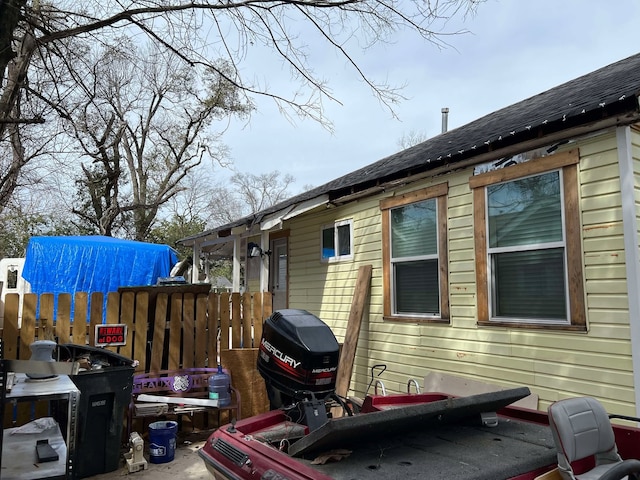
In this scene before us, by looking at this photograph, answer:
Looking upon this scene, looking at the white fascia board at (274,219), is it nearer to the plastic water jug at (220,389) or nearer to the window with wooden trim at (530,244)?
the plastic water jug at (220,389)

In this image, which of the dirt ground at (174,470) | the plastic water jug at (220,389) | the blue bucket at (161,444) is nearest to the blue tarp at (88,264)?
the plastic water jug at (220,389)

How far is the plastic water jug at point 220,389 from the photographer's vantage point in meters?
5.14

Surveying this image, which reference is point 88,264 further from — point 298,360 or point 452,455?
point 452,455

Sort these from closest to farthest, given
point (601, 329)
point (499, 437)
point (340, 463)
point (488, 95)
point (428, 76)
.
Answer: point (340, 463) → point (499, 437) → point (601, 329) → point (428, 76) → point (488, 95)

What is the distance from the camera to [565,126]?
4160 mm

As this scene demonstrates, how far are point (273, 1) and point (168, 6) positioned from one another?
110 centimetres

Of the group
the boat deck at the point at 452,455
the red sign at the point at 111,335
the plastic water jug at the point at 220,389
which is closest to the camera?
the boat deck at the point at 452,455

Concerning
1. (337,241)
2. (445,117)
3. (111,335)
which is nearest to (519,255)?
(337,241)

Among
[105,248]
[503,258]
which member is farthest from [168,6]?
[105,248]

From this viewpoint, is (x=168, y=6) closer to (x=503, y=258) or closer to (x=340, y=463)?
(x=503, y=258)

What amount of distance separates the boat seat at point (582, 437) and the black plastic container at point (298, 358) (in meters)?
1.65

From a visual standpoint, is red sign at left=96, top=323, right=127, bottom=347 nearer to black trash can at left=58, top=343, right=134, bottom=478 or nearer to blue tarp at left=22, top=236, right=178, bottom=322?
black trash can at left=58, top=343, right=134, bottom=478

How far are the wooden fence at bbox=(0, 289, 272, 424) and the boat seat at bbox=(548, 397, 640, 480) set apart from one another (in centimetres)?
441

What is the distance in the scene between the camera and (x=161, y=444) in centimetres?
449
